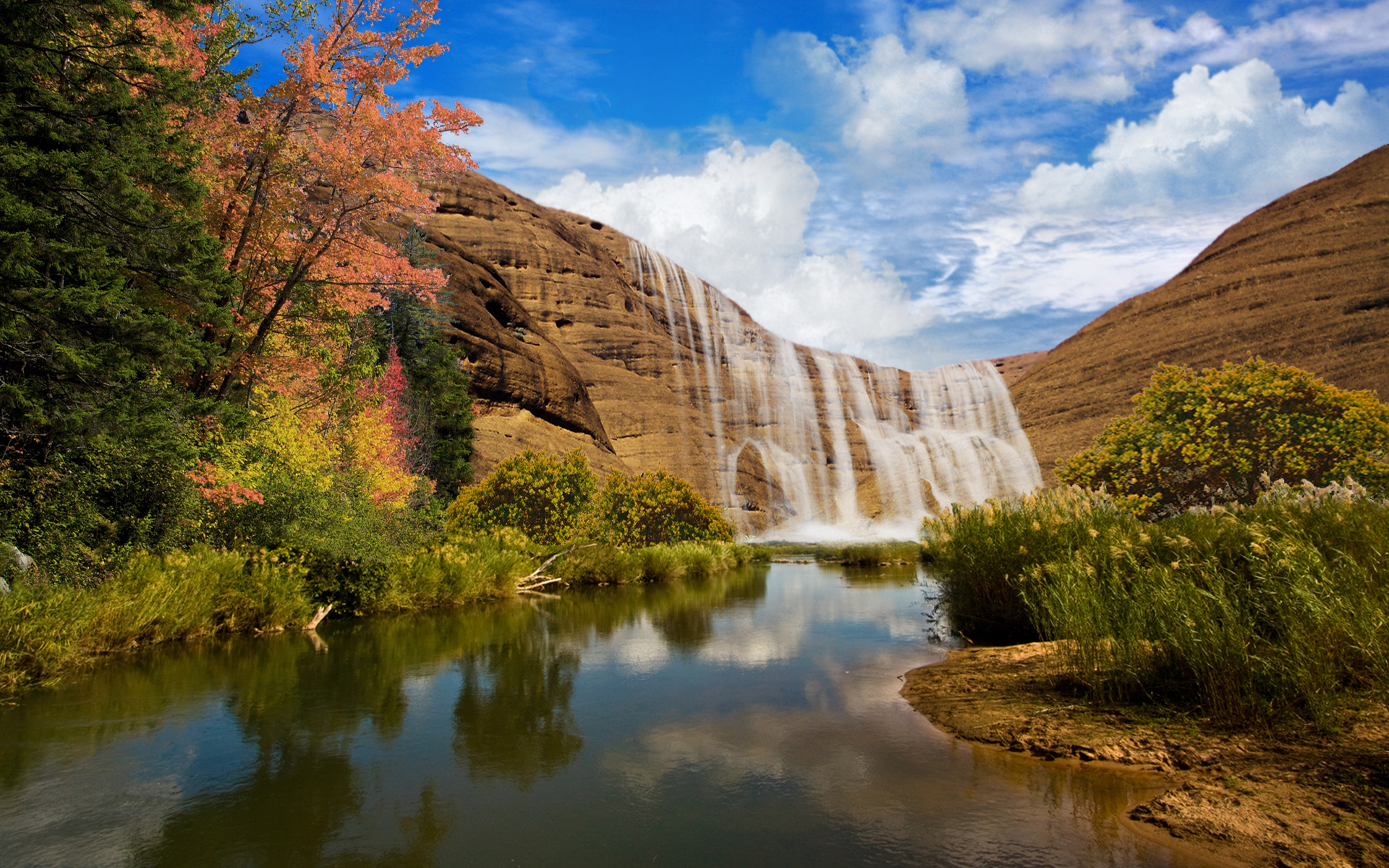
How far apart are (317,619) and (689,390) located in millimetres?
61941

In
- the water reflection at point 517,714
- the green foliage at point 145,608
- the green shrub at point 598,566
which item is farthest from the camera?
the green shrub at point 598,566

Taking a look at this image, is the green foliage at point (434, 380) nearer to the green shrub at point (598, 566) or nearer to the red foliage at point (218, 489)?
the green shrub at point (598, 566)

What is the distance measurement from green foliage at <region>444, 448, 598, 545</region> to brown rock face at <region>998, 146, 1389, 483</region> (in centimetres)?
5166

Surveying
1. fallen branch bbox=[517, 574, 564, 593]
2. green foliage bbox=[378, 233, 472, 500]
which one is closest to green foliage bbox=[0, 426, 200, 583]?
fallen branch bbox=[517, 574, 564, 593]

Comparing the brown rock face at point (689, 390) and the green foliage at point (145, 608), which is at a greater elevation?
the brown rock face at point (689, 390)

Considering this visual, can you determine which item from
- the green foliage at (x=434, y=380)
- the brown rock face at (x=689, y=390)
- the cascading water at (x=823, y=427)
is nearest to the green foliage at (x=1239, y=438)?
the cascading water at (x=823, y=427)

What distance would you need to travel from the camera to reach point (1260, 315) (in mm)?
60469

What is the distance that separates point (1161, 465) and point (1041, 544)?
69.5ft

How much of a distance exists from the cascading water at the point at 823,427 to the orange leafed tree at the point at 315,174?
50.2 metres

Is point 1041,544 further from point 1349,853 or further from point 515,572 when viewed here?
point 515,572

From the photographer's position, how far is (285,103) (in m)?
12.3

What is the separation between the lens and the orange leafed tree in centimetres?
1225

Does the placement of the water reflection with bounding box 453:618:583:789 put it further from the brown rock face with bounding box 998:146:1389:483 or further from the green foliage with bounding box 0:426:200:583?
the brown rock face with bounding box 998:146:1389:483

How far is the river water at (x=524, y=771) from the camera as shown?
3.86 meters
